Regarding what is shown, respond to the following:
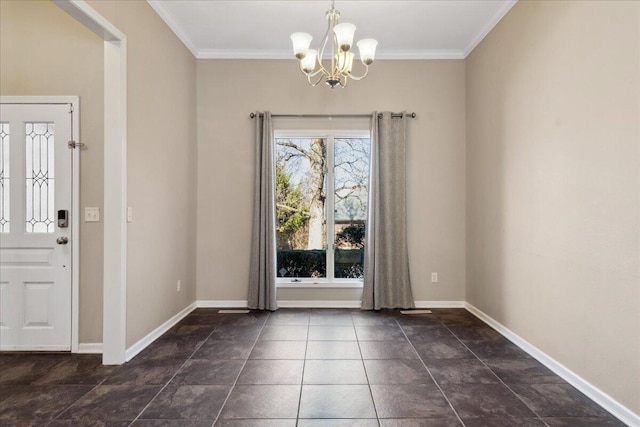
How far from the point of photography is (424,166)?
4.31 metres

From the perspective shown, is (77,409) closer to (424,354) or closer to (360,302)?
(424,354)

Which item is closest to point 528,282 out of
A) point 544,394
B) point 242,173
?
point 544,394

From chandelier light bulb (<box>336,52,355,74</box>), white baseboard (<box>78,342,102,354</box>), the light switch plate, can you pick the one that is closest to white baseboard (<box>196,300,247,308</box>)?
white baseboard (<box>78,342,102,354</box>)

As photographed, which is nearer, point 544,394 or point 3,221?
point 544,394

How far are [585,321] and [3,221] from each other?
4.47 meters

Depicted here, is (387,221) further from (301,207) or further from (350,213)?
(301,207)

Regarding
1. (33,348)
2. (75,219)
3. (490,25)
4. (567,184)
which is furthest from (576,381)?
(33,348)

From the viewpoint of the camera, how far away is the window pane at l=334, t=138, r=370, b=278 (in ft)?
14.5

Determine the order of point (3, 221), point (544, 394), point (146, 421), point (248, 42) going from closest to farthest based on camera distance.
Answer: point (146, 421), point (544, 394), point (3, 221), point (248, 42)

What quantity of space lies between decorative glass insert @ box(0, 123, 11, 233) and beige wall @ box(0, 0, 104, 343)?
0.35 m

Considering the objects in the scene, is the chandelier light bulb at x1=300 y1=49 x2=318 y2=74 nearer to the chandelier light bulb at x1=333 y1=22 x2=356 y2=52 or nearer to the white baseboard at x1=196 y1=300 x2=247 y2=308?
the chandelier light bulb at x1=333 y1=22 x2=356 y2=52


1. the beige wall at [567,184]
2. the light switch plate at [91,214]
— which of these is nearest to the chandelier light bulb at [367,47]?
the beige wall at [567,184]

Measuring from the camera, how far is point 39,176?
9.52 feet

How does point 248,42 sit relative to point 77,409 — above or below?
above
